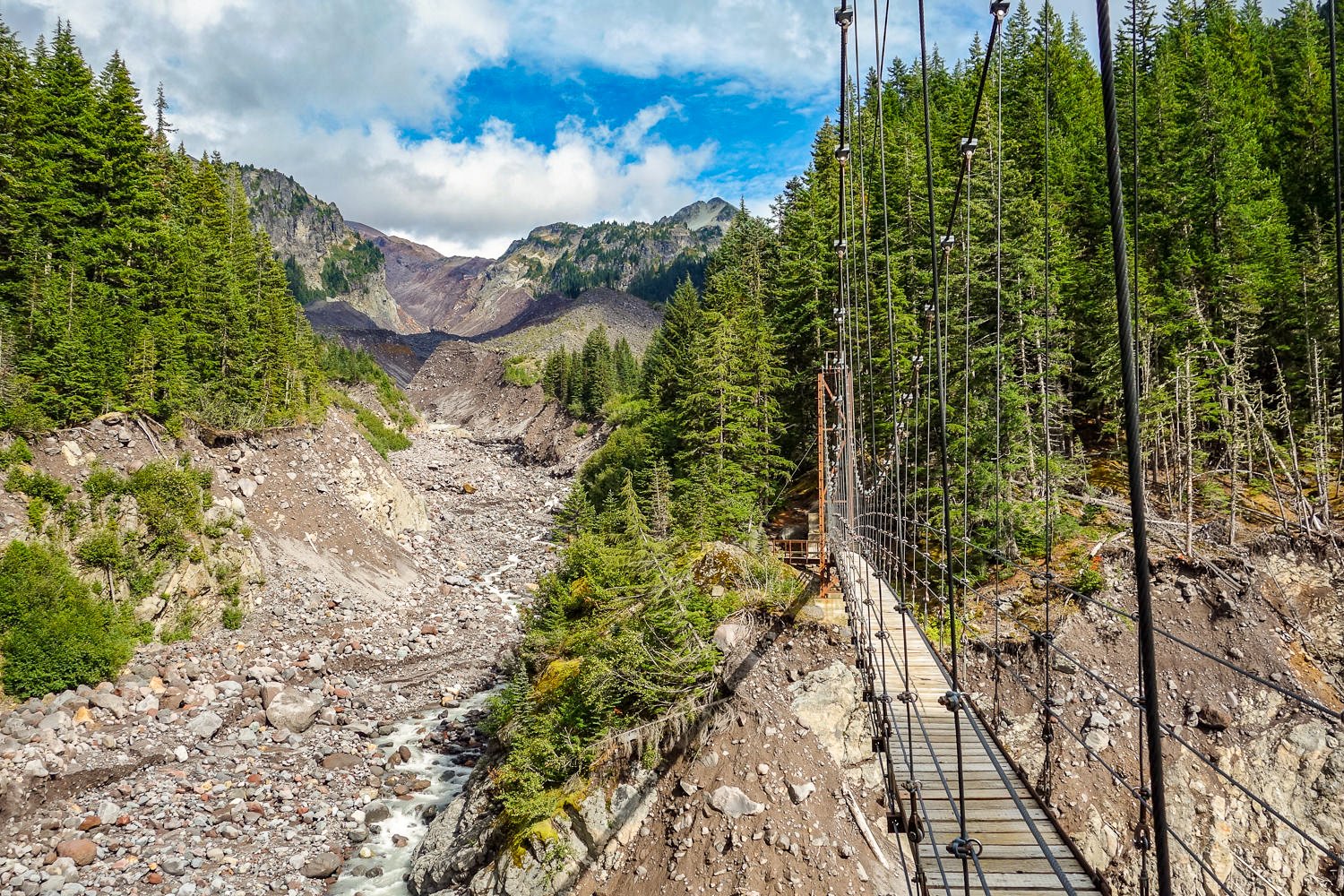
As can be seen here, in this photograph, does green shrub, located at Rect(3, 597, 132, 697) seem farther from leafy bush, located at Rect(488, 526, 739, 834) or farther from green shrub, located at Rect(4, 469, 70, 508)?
leafy bush, located at Rect(488, 526, 739, 834)

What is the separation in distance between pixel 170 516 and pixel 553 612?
1266cm

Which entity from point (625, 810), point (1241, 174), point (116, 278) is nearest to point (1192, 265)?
point (1241, 174)

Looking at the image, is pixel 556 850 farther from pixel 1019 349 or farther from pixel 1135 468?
pixel 1019 349

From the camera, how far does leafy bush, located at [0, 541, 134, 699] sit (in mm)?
15344

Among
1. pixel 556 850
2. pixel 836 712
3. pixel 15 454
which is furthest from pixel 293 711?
pixel 836 712

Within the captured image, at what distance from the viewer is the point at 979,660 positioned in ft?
45.0

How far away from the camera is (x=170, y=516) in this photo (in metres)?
20.1

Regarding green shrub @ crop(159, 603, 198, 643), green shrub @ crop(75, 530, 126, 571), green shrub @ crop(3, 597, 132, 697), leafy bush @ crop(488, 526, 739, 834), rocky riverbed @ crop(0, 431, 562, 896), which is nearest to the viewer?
leafy bush @ crop(488, 526, 739, 834)

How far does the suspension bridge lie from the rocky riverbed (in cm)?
1130

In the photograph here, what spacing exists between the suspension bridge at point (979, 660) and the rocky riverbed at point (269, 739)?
11303mm

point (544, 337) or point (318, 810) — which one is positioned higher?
point (544, 337)

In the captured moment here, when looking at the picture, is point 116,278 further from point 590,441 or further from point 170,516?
point 590,441

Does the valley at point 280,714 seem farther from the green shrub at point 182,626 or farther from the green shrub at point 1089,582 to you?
the green shrub at point 1089,582

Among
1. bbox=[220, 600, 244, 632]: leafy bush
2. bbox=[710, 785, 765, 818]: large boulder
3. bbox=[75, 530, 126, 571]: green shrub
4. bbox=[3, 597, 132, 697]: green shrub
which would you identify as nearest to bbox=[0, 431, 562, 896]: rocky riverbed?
bbox=[220, 600, 244, 632]: leafy bush
